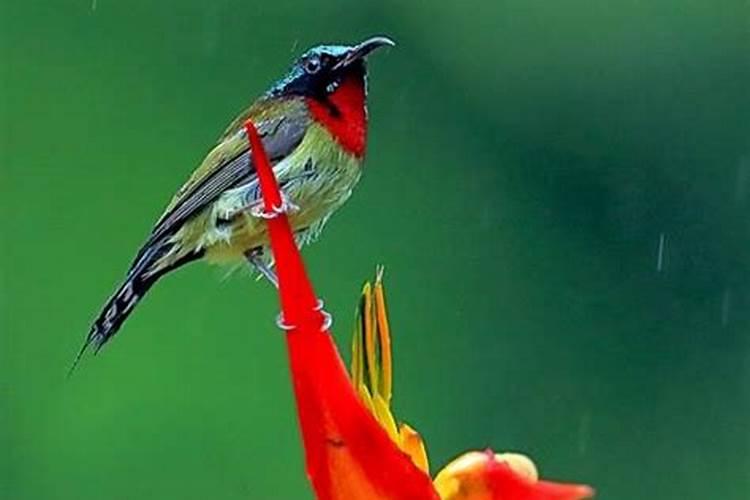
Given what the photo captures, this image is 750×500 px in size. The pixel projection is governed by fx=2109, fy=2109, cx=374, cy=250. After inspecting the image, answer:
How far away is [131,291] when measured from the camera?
155cm

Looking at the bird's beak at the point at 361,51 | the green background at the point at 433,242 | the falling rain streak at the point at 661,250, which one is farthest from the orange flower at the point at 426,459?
the falling rain streak at the point at 661,250

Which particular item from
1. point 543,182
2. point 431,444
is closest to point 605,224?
point 543,182

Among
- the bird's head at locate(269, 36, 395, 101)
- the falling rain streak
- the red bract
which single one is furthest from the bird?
the falling rain streak

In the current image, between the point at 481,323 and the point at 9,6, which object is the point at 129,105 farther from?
the point at 481,323

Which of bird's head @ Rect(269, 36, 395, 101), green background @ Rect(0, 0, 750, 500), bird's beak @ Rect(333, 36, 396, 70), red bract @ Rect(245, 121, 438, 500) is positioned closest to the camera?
red bract @ Rect(245, 121, 438, 500)

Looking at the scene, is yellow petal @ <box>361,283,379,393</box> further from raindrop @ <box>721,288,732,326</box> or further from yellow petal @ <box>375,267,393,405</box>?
raindrop @ <box>721,288,732,326</box>

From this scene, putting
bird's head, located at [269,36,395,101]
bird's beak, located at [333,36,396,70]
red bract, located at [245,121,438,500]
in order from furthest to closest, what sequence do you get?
1. bird's head, located at [269,36,395,101]
2. bird's beak, located at [333,36,396,70]
3. red bract, located at [245,121,438,500]

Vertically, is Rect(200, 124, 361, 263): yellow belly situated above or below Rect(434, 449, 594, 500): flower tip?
above

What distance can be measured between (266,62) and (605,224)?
858 millimetres

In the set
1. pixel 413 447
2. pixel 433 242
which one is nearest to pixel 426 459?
pixel 413 447

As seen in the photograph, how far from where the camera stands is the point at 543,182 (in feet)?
11.5

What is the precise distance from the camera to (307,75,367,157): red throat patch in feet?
4.89

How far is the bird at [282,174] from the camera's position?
148cm

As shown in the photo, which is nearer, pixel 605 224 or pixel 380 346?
pixel 380 346
